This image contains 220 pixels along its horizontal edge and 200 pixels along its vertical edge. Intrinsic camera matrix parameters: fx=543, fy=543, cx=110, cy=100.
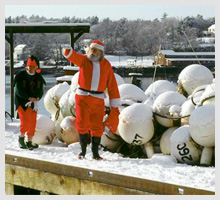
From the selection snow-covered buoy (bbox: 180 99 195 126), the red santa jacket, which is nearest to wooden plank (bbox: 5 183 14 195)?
the red santa jacket

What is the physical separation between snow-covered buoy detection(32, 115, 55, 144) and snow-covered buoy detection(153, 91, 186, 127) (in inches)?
54.8

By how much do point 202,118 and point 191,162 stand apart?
0.45m

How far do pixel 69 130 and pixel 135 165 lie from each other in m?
1.30

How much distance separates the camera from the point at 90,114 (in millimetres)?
5141

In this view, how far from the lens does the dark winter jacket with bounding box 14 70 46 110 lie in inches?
229

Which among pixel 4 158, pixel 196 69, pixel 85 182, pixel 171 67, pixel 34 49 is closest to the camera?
pixel 85 182

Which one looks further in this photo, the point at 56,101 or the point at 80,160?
the point at 56,101

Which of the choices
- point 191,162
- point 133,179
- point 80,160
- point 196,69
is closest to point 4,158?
point 80,160

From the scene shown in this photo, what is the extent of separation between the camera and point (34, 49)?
30.4 feet

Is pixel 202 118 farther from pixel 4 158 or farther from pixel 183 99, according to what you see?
pixel 4 158

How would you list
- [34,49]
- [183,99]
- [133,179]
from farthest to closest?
[34,49] → [183,99] → [133,179]

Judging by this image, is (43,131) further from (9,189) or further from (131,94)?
(131,94)

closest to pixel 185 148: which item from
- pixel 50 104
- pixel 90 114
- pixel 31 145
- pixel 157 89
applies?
pixel 90 114

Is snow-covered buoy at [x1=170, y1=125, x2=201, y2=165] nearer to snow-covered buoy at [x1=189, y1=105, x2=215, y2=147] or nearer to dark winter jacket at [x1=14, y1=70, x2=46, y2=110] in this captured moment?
snow-covered buoy at [x1=189, y1=105, x2=215, y2=147]
